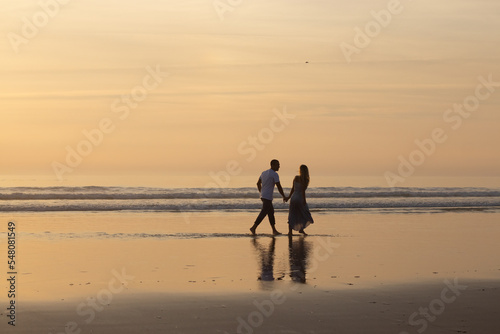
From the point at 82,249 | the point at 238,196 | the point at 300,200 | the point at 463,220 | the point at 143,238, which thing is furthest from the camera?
the point at 238,196

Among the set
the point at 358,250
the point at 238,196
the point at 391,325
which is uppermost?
the point at 238,196

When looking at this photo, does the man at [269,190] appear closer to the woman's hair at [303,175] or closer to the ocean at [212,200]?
the woman's hair at [303,175]

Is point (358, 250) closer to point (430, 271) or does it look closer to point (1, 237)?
point (430, 271)

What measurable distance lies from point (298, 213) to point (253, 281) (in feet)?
27.7

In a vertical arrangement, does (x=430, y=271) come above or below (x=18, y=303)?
above

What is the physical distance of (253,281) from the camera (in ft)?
37.4

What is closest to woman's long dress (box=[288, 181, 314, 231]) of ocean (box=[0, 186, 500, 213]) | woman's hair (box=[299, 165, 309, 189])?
woman's hair (box=[299, 165, 309, 189])

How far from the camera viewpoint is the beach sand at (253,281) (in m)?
8.47

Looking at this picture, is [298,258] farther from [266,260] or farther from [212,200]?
[212,200]

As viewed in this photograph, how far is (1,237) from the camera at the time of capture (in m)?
18.2

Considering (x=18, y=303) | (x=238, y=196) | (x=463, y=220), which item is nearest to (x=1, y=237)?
(x=18, y=303)

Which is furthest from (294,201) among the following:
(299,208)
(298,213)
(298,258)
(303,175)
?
(298,258)

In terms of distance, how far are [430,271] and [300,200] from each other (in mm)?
7350

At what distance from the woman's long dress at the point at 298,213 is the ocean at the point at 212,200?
10787 mm
